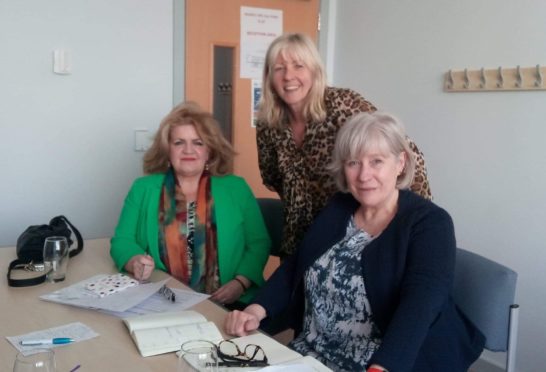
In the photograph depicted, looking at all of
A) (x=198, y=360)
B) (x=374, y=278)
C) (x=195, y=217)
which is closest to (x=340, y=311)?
(x=374, y=278)

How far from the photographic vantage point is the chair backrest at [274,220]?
2.44 meters

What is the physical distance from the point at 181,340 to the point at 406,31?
264 centimetres

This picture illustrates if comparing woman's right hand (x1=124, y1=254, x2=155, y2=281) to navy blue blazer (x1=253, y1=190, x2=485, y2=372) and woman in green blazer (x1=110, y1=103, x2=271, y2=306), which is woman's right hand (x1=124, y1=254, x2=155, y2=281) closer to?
woman in green blazer (x1=110, y1=103, x2=271, y2=306)

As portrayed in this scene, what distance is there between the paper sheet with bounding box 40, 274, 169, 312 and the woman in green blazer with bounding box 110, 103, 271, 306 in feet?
0.86

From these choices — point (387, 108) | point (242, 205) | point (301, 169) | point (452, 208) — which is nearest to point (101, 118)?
point (242, 205)

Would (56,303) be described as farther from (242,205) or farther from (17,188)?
(17,188)

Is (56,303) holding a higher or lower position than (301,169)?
lower

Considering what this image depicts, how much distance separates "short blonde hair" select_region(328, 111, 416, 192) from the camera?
5.57ft

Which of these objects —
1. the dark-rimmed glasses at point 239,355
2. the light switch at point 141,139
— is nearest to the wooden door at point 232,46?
the light switch at point 141,139

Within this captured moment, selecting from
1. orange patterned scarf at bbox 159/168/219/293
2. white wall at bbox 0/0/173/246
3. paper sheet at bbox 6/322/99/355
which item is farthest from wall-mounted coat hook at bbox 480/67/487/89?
paper sheet at bbox 6/322/99/355

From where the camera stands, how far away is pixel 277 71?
6.96ft

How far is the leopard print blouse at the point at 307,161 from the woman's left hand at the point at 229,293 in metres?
0.26

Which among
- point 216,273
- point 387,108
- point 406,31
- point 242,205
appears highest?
point 406,31

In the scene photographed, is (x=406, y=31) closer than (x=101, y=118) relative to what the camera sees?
No
